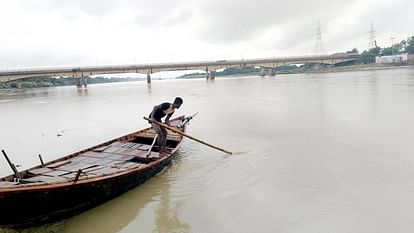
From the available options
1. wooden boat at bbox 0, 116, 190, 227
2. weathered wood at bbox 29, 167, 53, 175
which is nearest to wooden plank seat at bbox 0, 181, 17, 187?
wooden boat at bbox 0, 116, 190, 227

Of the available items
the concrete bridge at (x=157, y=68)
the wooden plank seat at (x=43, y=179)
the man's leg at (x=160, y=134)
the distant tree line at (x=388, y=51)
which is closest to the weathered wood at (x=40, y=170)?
the wooden plank seat at (x=43, y=179)

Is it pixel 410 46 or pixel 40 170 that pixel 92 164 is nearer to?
pixel 40 170

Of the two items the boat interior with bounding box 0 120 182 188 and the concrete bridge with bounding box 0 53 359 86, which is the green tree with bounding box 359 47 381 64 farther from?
the boat interior with bounding box 0 120 182 188

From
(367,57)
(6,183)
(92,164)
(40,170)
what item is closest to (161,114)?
(92,164)

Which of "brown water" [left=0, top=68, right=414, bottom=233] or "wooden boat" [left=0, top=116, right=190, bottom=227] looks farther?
"brown water" [left=0, top=68, right=414, bottom=233]

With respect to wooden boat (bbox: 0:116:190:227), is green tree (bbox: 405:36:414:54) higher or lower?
higher

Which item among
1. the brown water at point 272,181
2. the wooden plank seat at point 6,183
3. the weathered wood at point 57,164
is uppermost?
the wooden plank seat at point 6,183

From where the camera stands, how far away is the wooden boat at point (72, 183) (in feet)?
17.3

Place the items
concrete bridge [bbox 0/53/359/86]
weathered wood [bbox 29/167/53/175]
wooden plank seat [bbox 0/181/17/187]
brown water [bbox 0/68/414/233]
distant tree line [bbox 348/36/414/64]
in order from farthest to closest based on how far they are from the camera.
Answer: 1. distant tree line [bbox 348/36/414/64]
2. concrete bridge [bbox 0/53/359/86]
3. weathered wood [bbox 29/167/53/175]
4. brown water [bbox 0/68/414/233]
5. wooden plank seat [bbox 0/181/17/187]

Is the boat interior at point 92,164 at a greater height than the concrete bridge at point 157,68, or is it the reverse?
the concrete bridge at point 157,68

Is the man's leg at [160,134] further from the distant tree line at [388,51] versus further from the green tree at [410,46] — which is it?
the green tree at [410,46]

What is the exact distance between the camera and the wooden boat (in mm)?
5270

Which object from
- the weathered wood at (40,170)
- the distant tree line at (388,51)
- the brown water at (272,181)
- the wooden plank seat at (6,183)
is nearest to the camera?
the wooden plank seat at (6,183)

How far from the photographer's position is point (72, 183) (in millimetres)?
5684
